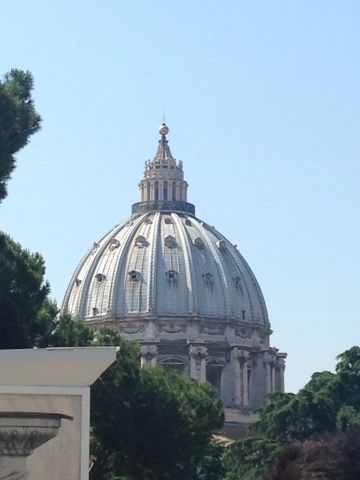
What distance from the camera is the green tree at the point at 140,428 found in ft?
66.8

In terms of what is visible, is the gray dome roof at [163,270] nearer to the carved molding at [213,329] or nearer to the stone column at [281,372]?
the carved molding at [213,329]

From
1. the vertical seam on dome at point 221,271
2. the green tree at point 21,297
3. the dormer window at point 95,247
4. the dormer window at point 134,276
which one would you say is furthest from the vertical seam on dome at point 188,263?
the green tree at point 21,297

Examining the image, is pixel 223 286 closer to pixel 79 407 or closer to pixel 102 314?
pixel 102 314

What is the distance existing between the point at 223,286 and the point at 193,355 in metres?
7.06

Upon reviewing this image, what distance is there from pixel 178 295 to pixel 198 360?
628 centimetres

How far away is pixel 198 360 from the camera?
3073 inches

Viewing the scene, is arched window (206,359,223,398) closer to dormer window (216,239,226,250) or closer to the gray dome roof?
the gray dome roof

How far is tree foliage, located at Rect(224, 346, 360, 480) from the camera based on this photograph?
3769 cm

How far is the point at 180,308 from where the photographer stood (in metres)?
82.2

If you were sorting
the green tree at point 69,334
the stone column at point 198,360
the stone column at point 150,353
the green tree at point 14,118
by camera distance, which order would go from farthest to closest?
the stone column at point 198,360
the stone column at point 150,353
the green tree at point 69,334
the green tree at point 14,118

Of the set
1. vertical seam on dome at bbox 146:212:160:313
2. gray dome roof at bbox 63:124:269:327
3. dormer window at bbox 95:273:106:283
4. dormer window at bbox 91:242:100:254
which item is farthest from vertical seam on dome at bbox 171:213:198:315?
dormer window at bbox 91:242:100:254

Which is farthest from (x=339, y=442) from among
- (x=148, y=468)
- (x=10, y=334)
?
(x=148, y=468)

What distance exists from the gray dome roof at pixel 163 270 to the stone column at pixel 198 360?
11.9 ft

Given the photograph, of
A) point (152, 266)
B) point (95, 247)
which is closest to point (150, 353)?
point (152, 266)
